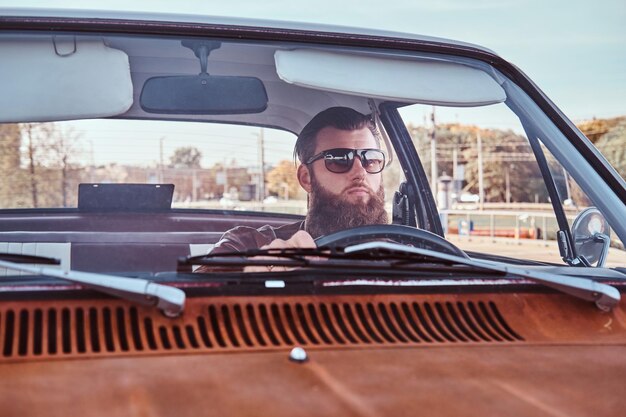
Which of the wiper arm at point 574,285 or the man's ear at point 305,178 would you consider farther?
the man's ear at point 305,178

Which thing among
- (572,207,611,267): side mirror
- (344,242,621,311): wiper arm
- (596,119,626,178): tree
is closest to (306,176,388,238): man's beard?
(344,242,621,311): wiper arm

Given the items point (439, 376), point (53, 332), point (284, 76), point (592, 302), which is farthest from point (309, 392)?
point (284, 76)

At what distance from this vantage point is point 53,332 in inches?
62.4

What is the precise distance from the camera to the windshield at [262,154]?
2.19 m

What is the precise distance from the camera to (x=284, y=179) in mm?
2518

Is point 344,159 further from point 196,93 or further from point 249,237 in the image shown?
point 196,93

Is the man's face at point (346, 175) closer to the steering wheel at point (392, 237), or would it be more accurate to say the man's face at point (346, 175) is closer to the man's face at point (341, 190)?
the man's face at point (341, 190)

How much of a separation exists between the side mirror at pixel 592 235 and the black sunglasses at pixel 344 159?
638 millimetres

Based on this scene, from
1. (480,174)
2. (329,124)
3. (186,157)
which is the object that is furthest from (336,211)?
(480,174)

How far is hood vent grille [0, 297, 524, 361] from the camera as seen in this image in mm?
1560

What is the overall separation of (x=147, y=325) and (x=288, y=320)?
294mm

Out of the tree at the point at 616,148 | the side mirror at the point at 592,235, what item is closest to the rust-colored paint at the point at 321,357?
the side mirror at the point at 592,235

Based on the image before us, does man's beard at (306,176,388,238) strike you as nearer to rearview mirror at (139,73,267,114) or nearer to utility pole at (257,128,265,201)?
utility pole at (257,128,265,201)

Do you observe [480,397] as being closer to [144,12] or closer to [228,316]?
[228,316]
